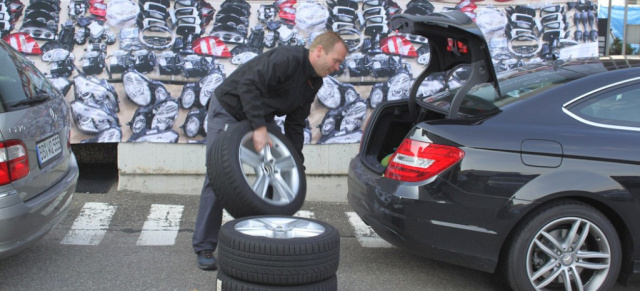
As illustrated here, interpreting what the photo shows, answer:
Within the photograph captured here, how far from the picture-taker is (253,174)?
4328mm

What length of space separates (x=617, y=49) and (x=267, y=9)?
5117 millimetres

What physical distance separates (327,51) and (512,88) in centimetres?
123

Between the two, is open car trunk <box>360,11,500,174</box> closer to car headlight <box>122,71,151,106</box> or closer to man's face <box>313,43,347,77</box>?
man's face <box>313,43,347,77</box>

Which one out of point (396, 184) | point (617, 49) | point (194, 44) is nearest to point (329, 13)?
point (194, 44)

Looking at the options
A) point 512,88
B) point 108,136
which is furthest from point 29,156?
point 512,88

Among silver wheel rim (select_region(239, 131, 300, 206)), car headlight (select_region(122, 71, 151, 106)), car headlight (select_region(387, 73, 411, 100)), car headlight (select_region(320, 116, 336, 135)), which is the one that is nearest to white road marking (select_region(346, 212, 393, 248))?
car headlight (select_region(320, 116, 336, 135))

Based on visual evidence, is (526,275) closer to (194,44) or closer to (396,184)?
(396,184)

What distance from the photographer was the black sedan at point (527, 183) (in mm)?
3904

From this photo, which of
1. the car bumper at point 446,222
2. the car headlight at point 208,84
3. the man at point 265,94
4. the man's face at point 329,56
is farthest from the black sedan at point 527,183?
the car headlight at point 208,84

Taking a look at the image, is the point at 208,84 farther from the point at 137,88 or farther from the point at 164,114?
the point at 137,88

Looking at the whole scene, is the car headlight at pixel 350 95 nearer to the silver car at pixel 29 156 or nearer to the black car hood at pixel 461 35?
the black car hood at pixel 461 35

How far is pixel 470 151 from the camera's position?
392 cm

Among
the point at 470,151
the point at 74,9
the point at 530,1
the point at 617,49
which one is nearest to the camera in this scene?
the point at 470,151

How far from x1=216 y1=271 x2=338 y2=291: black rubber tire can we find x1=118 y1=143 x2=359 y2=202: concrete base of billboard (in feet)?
10.6
